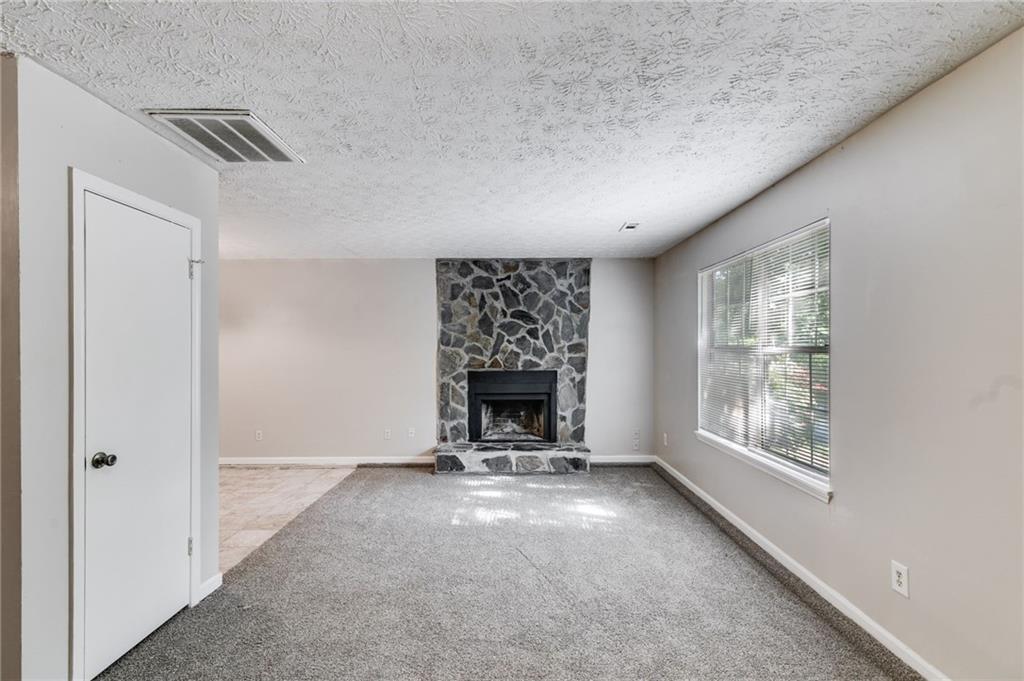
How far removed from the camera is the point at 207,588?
2.48 metres

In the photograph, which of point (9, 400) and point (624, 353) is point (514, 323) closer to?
point (624, 353)

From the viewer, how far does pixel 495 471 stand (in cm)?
491

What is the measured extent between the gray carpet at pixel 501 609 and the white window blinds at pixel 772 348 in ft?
2.66

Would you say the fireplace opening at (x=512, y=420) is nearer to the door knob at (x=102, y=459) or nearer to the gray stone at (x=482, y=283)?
the gray stone at (x=482, y=283)

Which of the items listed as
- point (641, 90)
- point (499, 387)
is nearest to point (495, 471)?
point (499, 387)

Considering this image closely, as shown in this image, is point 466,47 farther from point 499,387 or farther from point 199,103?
point 499,387

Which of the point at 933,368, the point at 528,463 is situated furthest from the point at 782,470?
the point at 528,463

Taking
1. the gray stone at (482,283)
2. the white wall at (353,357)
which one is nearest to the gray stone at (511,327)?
the gray stone at (482,283)

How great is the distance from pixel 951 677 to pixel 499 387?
4.17 meters

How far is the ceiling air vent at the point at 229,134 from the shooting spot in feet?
6.27

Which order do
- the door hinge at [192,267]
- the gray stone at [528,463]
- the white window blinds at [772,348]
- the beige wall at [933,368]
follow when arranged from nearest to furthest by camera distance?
the beige wall at [933,368] → the door hinge at [192,267] → the white window blinds at [772,348] → the gray stone at [528,463]

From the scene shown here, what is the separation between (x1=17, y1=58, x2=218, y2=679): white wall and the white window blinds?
3413 mm

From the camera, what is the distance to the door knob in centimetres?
182

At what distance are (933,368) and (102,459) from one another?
333cm
